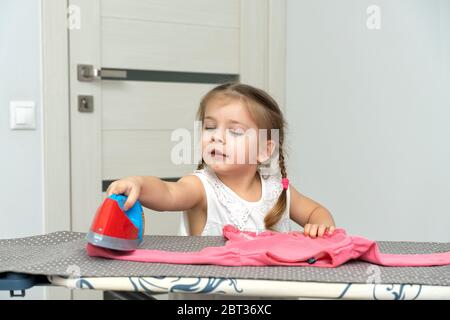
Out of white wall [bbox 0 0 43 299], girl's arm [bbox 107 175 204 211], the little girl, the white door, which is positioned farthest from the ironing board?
the white door

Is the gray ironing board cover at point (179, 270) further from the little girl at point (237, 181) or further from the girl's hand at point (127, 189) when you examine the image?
the little girl at point (237, 181)

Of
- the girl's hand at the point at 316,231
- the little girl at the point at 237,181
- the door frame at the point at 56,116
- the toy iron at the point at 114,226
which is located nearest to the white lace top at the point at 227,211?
the little girl at the point at 237,181

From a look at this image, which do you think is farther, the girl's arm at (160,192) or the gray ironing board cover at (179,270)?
the girl's arm at (160,192)

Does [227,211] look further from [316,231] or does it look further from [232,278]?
[232,278]

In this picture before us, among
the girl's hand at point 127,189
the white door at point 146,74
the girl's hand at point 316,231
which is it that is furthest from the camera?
the white door at point 146,74

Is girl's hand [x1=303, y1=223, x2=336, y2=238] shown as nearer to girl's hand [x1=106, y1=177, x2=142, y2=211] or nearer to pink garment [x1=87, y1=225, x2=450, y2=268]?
pink garment [x1=87, y1=225, x2=450, y2=268]

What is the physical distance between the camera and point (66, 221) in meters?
2.10

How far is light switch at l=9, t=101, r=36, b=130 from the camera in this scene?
6.50ft

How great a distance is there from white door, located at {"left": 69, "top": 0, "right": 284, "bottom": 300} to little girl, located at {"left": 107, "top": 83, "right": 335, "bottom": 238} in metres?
1.00

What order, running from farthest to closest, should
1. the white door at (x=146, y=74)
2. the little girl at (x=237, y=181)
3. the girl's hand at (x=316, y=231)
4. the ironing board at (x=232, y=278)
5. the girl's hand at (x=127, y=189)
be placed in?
the white door at (x=146, y=74)
the little girl at (x=237, y=181)
the girl's hand at (x=316, y=231)
the girl's hand at (x=127, y=189)
the ironing board at (x=232, y=278)

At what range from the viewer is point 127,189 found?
86 centimetres

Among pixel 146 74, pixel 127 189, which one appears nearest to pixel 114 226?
pixel 127 189

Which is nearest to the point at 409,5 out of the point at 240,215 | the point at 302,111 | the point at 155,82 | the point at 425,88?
the point at 425,88

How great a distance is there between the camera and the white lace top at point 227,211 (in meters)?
1.19
